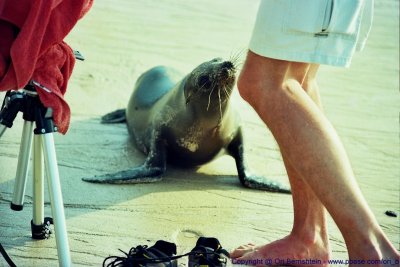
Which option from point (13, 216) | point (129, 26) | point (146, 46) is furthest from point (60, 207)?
point (129, 26)

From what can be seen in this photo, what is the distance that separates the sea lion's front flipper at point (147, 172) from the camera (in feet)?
13.8

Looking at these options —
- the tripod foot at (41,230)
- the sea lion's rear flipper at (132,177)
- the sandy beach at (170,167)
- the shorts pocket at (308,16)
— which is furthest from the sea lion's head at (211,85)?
the shorts pocket at (308,16)

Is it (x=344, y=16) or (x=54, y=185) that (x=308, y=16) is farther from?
(x=54, y=185)

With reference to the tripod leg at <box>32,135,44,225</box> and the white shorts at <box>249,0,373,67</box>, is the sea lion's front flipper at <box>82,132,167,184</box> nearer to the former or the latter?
the tripod leg at <box>32,135,44,225</box>

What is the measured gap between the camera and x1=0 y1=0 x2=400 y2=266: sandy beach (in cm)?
357

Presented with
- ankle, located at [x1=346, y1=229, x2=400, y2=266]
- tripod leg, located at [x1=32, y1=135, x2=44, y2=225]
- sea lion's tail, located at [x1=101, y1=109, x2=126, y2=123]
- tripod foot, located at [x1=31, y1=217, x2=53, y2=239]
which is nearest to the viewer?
ankle, located at [x1=346, y1=229, x2=400, y2=266]

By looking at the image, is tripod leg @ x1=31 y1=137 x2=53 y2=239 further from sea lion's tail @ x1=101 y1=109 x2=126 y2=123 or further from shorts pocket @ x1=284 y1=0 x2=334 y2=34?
sea lion's tail @ x1=101 y1=109 x2=126 y2=123

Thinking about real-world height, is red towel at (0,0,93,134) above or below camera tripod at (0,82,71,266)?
above

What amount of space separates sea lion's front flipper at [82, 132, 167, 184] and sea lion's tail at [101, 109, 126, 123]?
2.53 feet

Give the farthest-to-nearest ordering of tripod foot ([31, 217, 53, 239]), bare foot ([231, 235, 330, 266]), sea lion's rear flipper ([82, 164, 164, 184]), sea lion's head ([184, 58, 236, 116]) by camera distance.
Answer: sea lion's head ([184, 58, 236, 116]) → sea lion's rear flipper ([82, 164, 164, 184]) → tripod foot ([31, 217, 53, 239]) → bare foot ([231, 235, 330, 266])

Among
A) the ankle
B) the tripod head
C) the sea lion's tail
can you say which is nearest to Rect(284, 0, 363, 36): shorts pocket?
the ankle

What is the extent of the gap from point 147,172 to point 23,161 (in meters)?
1.42

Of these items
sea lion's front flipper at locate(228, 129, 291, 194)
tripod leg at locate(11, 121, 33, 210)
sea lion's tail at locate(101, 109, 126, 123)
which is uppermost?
tripod leg at locate(11, 121, 33, 210)

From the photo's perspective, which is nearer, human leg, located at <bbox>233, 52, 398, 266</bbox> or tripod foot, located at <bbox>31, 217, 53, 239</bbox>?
human leg, located at <bbox>233, 52, 398, 266</bbox>
